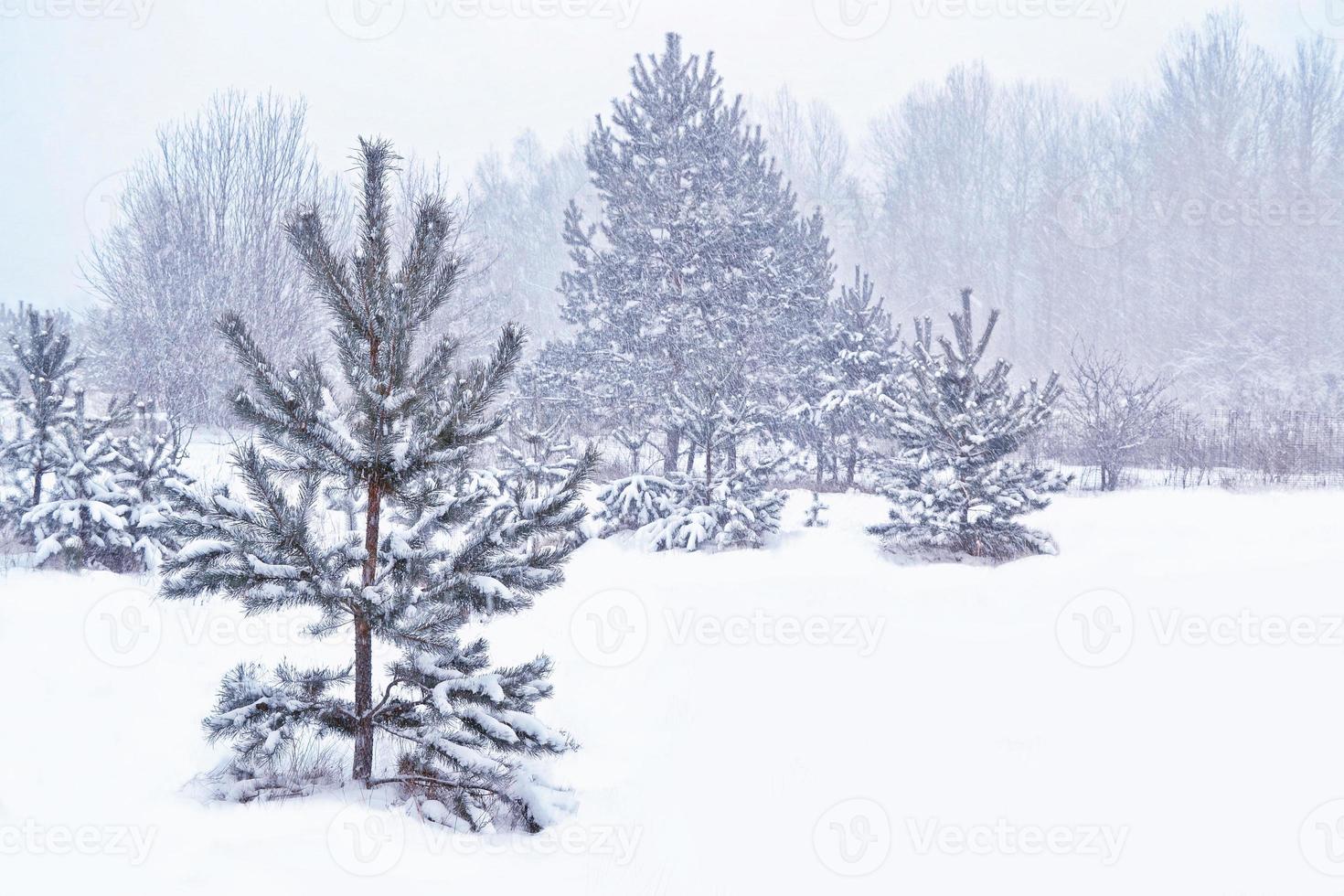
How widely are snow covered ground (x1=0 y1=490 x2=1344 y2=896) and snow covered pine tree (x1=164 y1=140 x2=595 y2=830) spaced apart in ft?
1.32

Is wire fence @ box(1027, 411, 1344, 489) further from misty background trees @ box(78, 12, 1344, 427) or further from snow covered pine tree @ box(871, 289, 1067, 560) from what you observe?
misty background trees @ box(78, 12, 1344, 427)

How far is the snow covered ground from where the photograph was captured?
3211 mm

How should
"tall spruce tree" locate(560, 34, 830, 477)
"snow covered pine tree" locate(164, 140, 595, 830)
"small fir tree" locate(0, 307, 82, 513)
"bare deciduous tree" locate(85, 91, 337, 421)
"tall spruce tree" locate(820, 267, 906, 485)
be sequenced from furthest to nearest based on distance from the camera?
"bare deciduous tree" locate(85, 91, 337, 421) < "tall spruce tree" locate(820, 267, 906, 485) < "tall spruce tree" locate(560, 34, 830, 477) < "small fir tree" locate(0, 307, 82, 513) < "snow covered pine tree" locate(164, 140, 595, 830)

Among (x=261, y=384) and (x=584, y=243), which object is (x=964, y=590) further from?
(x=584, y=243)

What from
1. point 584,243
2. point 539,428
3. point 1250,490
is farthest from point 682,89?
point 1250,490

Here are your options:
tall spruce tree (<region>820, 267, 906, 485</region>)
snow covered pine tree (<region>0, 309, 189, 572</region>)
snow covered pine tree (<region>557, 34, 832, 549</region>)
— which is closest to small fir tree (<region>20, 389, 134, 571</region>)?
snow covered pine tree (<region>0, 309, 189, 572</region>)

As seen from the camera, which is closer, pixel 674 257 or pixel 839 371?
pixel 674 257

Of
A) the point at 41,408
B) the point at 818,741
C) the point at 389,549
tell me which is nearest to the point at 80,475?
the point at 41,408

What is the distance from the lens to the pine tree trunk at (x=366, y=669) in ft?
13.0

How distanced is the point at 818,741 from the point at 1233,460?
1618cm

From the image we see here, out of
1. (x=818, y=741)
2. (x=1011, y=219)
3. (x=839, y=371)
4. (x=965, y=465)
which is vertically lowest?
(x=818, y=741)

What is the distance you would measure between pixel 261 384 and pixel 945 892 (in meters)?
3.69

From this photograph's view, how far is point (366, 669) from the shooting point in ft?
13.3

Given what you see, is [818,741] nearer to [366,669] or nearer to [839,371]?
[366,669]
